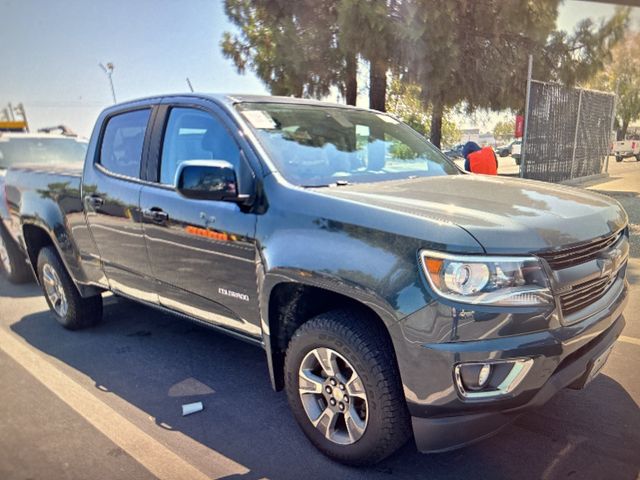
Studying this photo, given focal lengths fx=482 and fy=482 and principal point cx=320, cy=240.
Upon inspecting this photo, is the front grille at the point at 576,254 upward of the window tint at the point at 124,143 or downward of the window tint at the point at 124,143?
downward

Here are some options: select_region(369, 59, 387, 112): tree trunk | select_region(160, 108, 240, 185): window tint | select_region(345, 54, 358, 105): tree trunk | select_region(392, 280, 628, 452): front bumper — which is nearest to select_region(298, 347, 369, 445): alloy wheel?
select_region(392, 280, 628, 452): front bumper

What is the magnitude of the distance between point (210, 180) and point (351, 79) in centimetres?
841

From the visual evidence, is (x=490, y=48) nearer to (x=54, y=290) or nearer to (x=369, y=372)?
(x=54, y=290)

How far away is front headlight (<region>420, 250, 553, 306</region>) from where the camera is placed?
190cm

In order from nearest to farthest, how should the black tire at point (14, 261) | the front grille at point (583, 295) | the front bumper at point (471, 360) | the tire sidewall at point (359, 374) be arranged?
1. the front bumper at point (471, 360)
2. the front grille at point (583, 295)
3. the tire sidewall at point (359, 374)
4. the black tire at point (14, 261)

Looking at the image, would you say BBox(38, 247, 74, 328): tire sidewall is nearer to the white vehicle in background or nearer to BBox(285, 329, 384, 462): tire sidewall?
BBox(285, 329, 384, 462): tire sidewall

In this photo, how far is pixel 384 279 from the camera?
6.61ft

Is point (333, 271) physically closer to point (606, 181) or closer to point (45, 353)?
point (45, 353)

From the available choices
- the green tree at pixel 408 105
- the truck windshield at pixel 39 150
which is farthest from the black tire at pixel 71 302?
the truck windshield at pixel 39 150

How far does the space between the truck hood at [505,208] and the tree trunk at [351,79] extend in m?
7.31

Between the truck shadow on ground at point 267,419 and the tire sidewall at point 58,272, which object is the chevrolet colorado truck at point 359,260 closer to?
the truck shadow on ground at point 267,419

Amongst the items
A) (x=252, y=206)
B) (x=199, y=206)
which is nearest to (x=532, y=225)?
(x=252, y=206)

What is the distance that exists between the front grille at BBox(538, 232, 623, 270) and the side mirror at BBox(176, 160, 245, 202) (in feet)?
4.92

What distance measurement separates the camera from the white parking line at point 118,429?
244 cm
